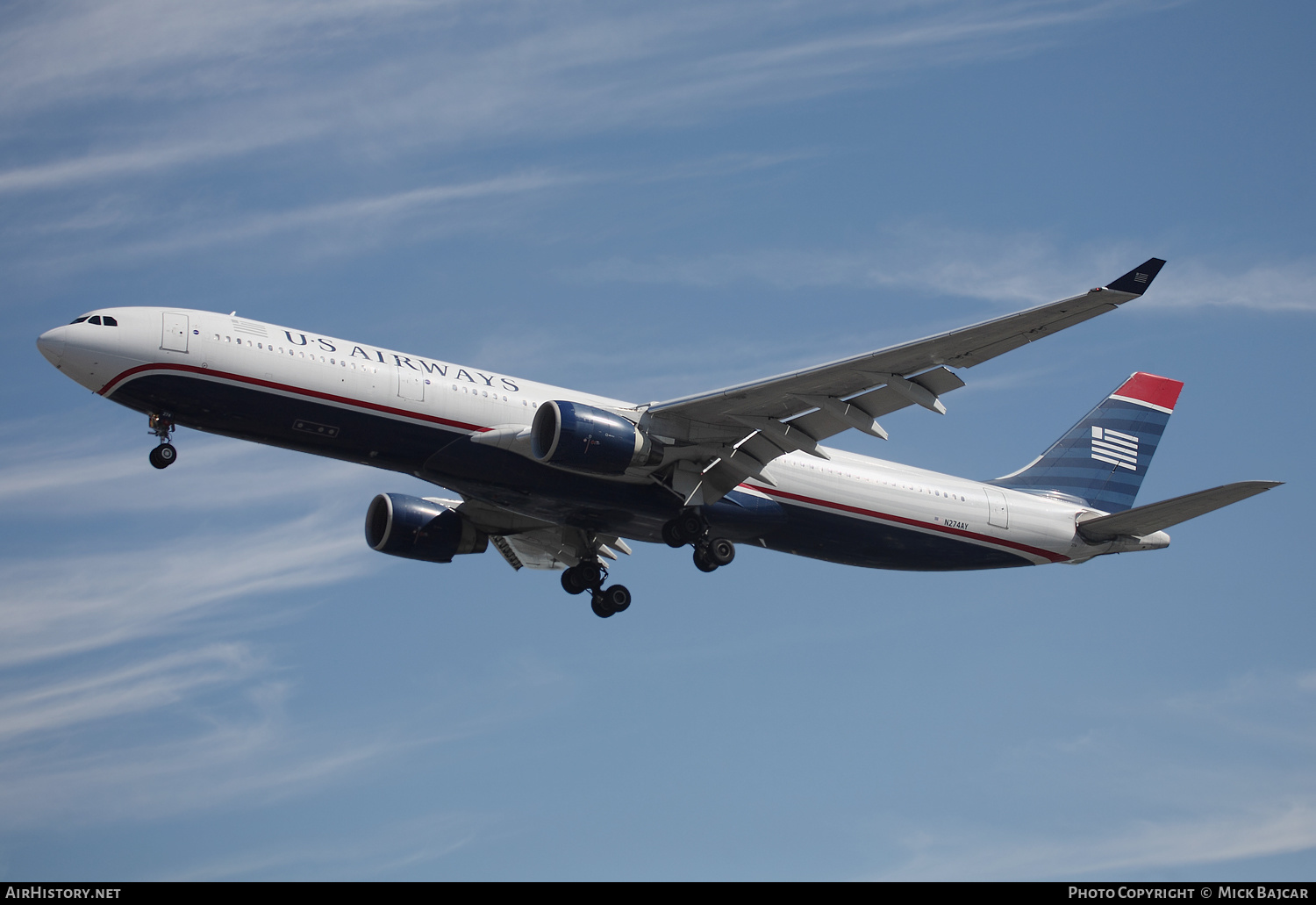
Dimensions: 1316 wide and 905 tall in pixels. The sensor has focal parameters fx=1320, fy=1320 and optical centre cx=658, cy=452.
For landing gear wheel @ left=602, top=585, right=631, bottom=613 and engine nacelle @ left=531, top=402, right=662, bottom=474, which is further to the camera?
landing gear wheel @ left=602, top=585, right=631, bottom=613

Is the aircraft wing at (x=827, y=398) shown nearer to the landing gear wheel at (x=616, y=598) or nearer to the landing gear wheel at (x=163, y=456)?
the landing gear wheel at (x=616, y=598)

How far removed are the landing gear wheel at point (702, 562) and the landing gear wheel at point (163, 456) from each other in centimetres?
1273

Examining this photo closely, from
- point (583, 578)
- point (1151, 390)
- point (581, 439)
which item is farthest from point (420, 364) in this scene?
point (1151, 390)

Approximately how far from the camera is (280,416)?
2959cm

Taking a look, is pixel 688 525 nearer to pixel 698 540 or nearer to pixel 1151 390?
pixel 698 540

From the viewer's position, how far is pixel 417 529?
3697 centimetres

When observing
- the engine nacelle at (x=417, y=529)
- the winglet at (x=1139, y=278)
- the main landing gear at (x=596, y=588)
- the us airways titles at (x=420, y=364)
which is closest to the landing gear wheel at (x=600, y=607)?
the main landing gear at (x=596, y=588)

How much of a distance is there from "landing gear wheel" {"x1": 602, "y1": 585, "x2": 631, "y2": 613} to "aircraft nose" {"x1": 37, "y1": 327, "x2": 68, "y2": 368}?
50.8 feet

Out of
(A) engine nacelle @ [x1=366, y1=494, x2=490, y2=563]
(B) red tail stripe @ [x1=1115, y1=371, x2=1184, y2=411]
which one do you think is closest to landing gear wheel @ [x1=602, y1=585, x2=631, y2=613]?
(A) engine nacelle @ [x1=366, y1=494, x2=490, y2=563]

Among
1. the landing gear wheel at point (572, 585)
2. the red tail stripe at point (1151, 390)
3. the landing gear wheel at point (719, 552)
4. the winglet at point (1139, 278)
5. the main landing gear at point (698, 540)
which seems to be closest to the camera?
the winglet at point (1139, 278)

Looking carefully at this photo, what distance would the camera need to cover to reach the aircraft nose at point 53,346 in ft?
94.6

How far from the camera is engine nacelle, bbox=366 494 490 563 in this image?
121 feet

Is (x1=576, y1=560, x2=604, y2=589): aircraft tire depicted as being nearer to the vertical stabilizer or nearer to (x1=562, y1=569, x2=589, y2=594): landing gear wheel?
(x1=562, y1=569, x2=589, y2=594): landing gear wheel
